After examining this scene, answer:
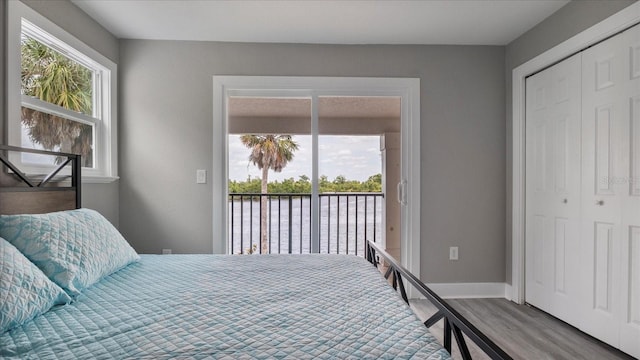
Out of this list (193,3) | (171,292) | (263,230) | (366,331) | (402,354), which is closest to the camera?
(402,354)

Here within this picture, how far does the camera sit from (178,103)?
9.80 feet

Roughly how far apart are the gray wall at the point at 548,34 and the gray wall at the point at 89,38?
3.59 meters

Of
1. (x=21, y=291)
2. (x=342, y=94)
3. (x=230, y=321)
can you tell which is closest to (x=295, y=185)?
(x=342, y=94)

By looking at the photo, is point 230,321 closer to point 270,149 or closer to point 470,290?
point 270,149

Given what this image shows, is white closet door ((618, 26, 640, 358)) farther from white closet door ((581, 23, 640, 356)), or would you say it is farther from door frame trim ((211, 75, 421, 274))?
door frame trim ((211, 75, 421, 274))

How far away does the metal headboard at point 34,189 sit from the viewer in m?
1.72

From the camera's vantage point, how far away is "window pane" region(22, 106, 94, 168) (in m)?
2.05

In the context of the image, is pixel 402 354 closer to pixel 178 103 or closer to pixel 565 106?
pixel 565 106

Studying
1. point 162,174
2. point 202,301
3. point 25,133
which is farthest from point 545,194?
point 25,133

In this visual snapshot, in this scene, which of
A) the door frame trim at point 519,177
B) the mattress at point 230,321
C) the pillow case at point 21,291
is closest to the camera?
the mattress at point 230,321

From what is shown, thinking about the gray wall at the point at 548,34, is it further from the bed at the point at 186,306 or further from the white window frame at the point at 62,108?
the white window frame at the point at 62,108

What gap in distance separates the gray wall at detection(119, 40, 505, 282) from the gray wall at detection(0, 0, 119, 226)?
0.11m

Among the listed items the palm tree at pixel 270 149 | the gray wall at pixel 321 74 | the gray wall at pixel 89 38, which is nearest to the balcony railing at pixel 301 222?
the palm tree at pixel 270 149

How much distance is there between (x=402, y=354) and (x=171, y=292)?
966mm
